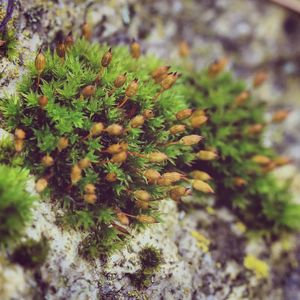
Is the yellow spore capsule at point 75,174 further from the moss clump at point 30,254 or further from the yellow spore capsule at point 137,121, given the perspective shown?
the yellow spore capsule at point 137,121

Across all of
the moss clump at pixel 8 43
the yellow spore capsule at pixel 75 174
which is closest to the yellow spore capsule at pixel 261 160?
the yellow spore capsule at pixel 75 174

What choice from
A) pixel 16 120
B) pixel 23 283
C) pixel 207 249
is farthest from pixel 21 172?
pixel 207 249

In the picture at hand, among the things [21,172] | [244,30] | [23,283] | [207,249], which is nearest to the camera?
[23,283]

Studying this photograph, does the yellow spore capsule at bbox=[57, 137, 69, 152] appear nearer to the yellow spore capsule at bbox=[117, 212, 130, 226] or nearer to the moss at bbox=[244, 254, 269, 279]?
the yellow spore capsule at bbox=[117, 212, 130, 226]

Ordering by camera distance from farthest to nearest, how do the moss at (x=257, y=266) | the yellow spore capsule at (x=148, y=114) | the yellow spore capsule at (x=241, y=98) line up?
the yellow spore capsule at (x=241, y=98)
the moss at (x=257, y=266)
the yellow spore capsule at (x=148, y=114)

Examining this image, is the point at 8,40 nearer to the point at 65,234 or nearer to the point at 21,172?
the point at 21,172

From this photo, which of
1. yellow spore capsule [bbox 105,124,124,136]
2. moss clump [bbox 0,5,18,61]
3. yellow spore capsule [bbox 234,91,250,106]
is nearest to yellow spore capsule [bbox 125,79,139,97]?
yellow spore capsule [bbox 105,124,124,136]

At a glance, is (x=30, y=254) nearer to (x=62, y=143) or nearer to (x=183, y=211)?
(x=62, y=143)

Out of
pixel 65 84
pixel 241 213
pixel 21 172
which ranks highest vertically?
pixel 65 84
